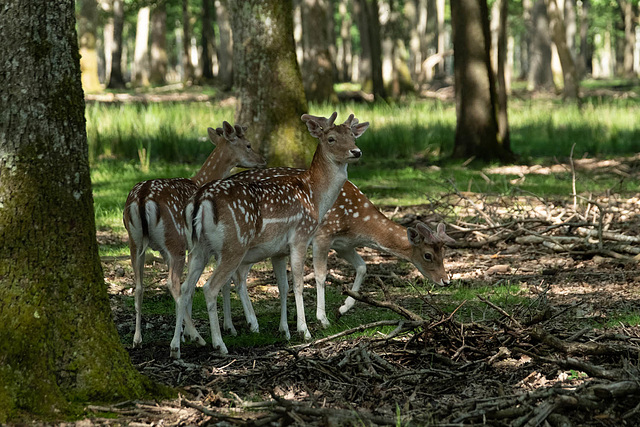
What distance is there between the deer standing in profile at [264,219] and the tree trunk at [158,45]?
35.2 m

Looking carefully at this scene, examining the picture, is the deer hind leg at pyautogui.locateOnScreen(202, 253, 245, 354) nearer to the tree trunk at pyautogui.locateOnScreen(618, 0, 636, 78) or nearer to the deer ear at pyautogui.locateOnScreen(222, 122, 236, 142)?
the deer ear at pyautogui.locateOnScreen(222, 122, 236, 142)

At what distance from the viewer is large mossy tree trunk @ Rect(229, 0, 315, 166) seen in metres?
11.9

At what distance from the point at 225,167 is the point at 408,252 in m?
1.96

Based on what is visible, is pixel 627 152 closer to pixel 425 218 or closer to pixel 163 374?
pixel 425 218

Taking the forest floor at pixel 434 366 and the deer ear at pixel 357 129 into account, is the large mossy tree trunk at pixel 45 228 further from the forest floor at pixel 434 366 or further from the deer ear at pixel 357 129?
the deer ear at pixel 357 129

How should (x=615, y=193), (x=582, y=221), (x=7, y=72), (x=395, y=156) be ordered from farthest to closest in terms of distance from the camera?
(x=395, y=156), (x=615, y=193), (x=582, y=221), (x=7, y=72)

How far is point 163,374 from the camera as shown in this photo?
17.2 feet

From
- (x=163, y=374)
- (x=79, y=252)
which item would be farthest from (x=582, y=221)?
(x=79, y=252)

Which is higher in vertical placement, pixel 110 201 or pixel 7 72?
pixel 7 72

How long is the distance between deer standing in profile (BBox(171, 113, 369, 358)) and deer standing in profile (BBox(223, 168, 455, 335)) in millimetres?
423

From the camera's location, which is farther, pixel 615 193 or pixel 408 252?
pixel 615 193

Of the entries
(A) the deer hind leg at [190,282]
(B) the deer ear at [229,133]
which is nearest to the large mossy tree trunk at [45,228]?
(A) the deer hind leg at [190,282]

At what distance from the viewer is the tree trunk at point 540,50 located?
137 feet

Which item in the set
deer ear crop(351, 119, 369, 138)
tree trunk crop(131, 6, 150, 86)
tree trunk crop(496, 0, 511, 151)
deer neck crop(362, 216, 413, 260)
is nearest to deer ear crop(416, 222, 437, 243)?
deer neck crop(362, 216, 413, 260)
